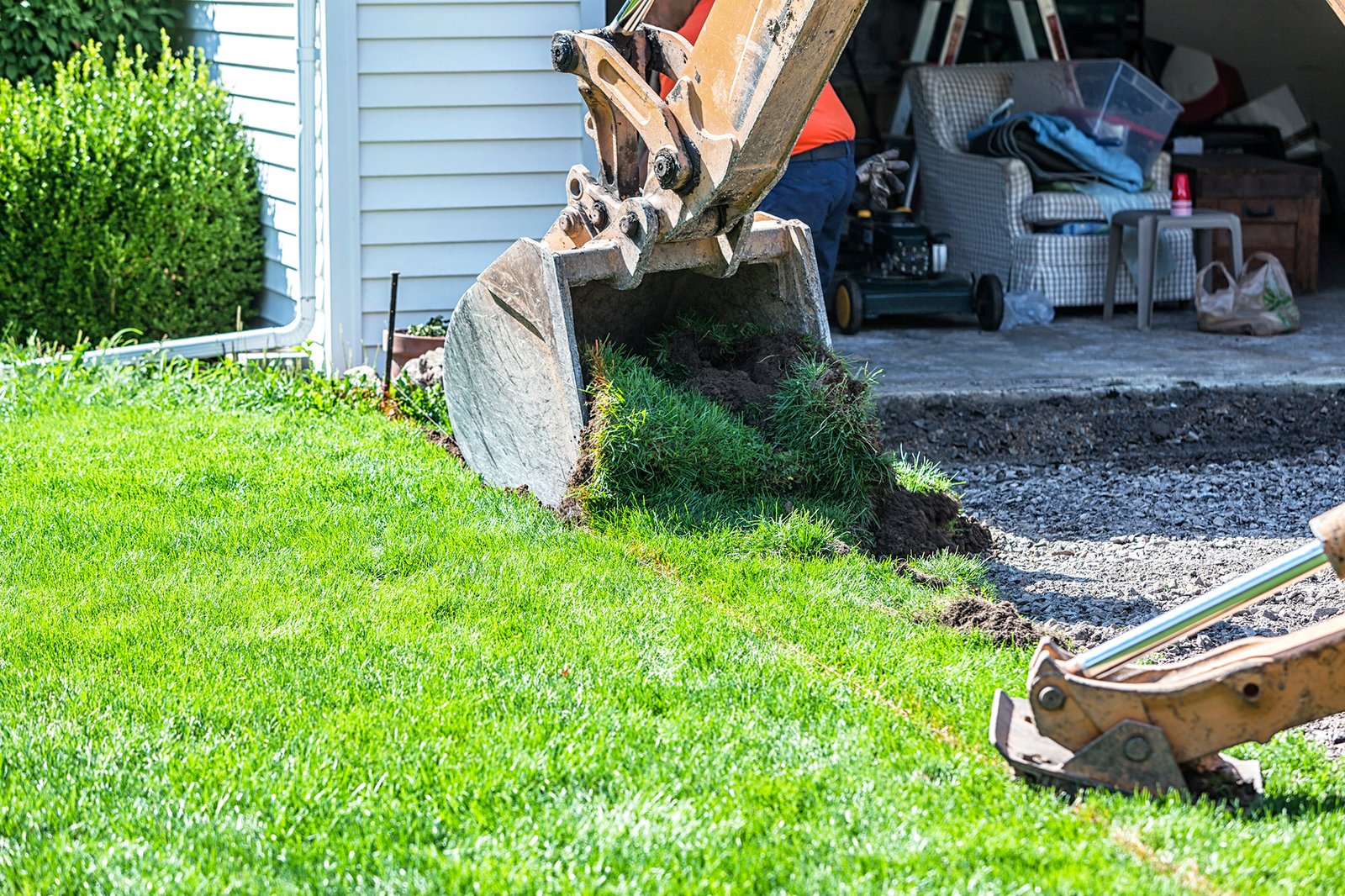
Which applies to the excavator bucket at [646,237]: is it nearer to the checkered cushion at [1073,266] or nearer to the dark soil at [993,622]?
the dark soil at [993,622]

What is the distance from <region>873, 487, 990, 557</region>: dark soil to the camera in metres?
5.09

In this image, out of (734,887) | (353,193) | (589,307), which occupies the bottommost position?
(734,887)

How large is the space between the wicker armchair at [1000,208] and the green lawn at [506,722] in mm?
4989

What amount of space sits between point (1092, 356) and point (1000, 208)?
166cm

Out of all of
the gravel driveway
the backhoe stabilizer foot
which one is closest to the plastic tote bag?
the gravel driveway

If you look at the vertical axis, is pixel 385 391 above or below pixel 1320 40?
below

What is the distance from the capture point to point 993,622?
426cm

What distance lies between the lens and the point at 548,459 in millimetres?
5207

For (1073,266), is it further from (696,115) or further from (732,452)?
(696,115)

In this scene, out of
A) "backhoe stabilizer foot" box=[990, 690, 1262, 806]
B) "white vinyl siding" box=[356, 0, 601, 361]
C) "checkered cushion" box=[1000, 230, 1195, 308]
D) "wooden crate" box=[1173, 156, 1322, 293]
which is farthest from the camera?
"wooden crate" box=[1173, 156, 1322, 293]

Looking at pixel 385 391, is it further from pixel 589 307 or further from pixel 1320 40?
pixel 1320 40

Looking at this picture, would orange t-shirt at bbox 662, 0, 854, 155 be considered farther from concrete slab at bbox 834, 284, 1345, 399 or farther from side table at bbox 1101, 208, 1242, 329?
side table at bbox 1101, 208, 1242, 329

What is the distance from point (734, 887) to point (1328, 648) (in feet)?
3.87

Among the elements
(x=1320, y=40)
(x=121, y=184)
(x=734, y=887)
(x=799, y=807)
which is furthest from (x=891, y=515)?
(x=1320, y=40)
